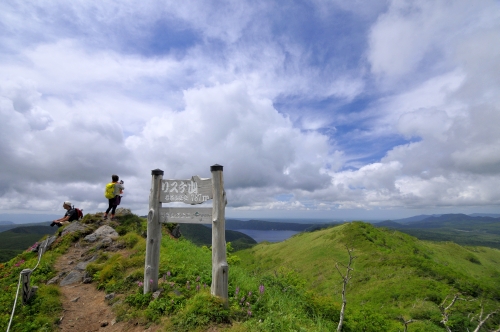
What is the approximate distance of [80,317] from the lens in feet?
25.4

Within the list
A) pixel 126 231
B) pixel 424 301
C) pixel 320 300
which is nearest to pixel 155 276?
pixel 320 300

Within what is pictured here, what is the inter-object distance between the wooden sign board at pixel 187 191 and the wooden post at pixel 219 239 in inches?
11.1

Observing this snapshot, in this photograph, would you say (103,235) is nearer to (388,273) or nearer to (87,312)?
(87,312)

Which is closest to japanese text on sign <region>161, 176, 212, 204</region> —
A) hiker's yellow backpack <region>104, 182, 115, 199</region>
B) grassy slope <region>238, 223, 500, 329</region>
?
hiker's yellow backpack <region>104, 182, 115, 199</region>

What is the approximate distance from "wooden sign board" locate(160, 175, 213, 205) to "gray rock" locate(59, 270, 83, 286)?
6019mm

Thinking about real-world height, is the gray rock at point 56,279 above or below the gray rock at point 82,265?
below

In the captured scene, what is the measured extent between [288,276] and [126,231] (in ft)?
34.1

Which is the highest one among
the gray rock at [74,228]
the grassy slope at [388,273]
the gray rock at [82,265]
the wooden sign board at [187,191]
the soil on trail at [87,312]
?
the wooden sign board at [187,191]

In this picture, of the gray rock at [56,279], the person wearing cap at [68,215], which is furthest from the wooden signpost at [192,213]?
the person wearing cap at [68,215]

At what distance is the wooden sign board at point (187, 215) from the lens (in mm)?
7492

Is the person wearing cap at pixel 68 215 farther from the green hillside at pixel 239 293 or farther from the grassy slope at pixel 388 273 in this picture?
the grassy slope at pixel 388 273

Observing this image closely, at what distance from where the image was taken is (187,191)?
25.6 feet

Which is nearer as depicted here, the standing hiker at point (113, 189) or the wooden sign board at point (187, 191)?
the wooden sign board at point (187, 191)

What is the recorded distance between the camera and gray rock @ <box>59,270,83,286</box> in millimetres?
10383
